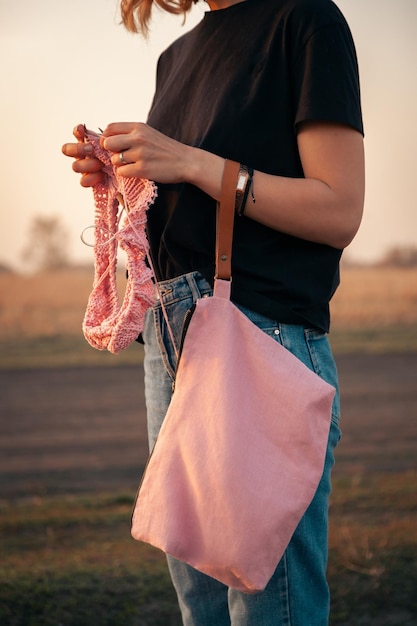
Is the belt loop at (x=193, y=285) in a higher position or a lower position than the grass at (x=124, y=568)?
higher

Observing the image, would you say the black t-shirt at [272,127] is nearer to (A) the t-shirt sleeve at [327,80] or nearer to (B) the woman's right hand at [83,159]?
(A) the t-shirt sleeve at [327,80]

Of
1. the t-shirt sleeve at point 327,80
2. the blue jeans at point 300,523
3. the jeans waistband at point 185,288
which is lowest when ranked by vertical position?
the blue jeans at point 300,523

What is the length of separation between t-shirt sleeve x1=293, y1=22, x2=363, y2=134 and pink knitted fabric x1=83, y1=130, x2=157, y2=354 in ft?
0.99

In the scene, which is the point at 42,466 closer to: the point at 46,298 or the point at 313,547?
the point at 313,547

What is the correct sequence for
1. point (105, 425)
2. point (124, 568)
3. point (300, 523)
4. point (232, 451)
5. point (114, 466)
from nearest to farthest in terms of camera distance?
point (232, 451)
point (300, 523)
point (124, 568)
point (114, 466)
point (105, 425)

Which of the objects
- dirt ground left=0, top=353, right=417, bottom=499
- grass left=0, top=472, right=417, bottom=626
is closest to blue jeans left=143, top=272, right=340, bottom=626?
grass left=0, top=472, right=417, bottom=626

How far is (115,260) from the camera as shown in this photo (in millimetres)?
1513

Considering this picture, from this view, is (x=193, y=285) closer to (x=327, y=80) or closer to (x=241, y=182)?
(x=241, y=182)

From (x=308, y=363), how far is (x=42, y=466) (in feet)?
14.3

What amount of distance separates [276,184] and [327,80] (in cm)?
19

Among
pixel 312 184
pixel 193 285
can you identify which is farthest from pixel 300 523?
pixel 312 184

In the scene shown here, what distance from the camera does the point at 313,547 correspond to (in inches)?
53.8

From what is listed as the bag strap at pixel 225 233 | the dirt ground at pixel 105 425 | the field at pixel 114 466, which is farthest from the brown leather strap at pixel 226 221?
the dirt ground at pixel 105 425

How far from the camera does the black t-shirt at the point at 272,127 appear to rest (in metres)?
1.33
